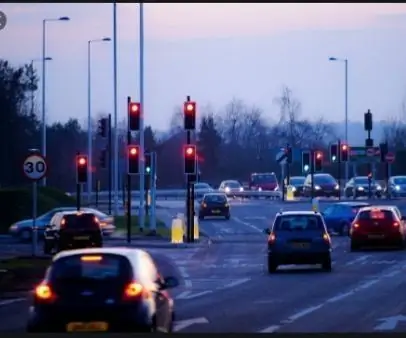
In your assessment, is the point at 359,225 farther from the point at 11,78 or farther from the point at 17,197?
the point at 11,78

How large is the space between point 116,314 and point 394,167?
107m

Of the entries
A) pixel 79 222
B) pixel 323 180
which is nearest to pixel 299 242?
pixel 79 222

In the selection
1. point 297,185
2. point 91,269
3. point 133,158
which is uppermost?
point 133,158

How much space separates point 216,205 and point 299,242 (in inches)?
1612

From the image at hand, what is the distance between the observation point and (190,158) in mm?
52156

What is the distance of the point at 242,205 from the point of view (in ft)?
303

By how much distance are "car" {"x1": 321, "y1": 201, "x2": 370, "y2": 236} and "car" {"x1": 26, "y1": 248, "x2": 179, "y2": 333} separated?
40.7 meters

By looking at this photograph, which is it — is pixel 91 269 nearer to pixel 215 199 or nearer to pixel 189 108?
pixel 189 108

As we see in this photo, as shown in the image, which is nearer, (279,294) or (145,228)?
(279,294)

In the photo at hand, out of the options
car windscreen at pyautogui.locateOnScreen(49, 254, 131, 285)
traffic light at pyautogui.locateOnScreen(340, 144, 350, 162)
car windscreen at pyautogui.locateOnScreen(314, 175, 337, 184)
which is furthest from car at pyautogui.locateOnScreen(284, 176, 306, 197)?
car windscreen at pyautogui.locateOnScreen(49, 254, 131, 285)

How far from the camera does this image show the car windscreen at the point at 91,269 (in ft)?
52.9

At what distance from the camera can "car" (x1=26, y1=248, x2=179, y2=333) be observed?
622 inches

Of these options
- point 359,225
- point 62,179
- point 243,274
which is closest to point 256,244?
point 359,225

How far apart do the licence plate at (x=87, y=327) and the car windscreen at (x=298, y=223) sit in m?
20.6
